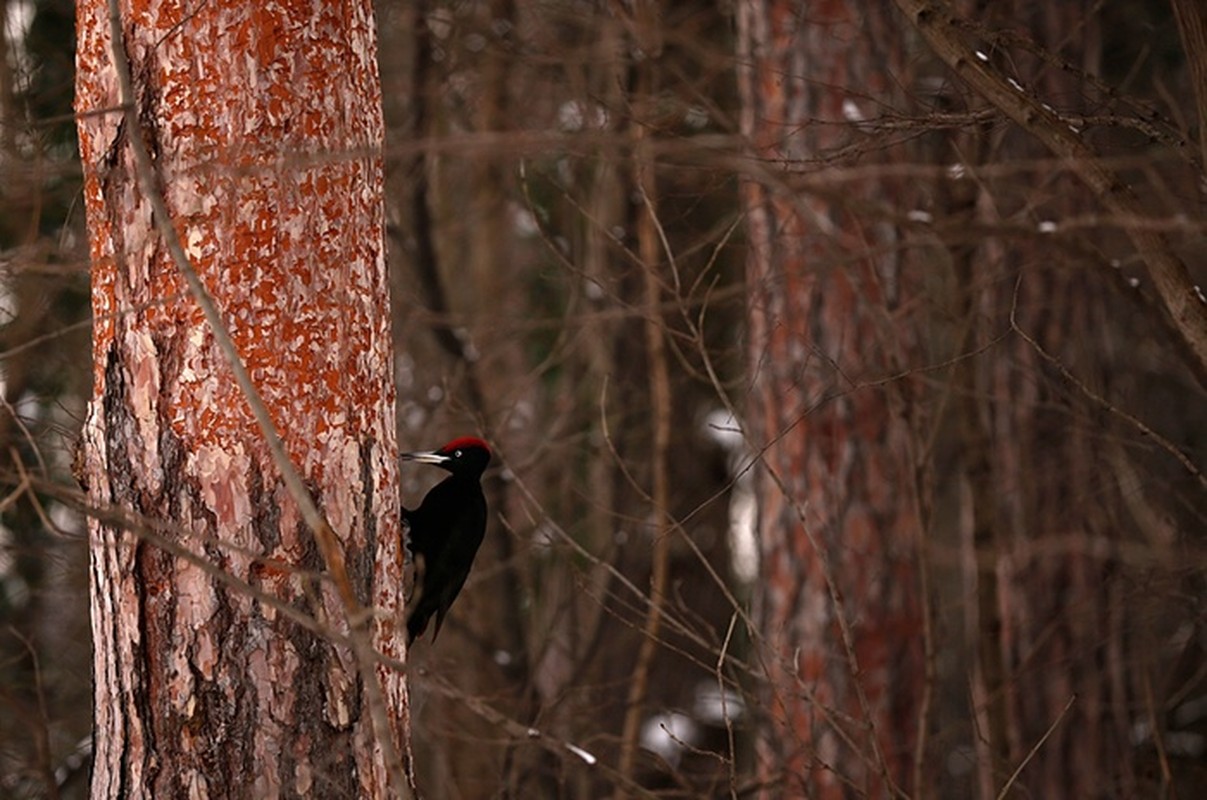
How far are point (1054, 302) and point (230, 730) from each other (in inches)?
181

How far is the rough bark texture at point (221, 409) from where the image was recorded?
2811mm

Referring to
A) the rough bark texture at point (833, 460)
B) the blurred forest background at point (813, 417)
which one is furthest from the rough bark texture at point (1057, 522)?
the rough bark texture at point (833, 460)

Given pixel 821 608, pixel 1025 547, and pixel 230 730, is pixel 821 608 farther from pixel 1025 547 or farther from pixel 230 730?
pixel 230 730

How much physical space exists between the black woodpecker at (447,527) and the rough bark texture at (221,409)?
1.29 m

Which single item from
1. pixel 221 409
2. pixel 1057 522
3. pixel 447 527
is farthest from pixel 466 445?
pixel 1057 522

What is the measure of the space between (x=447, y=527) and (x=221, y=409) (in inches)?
63.7

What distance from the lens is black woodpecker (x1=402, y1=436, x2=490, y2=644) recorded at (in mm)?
4312

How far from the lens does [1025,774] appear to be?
623cm

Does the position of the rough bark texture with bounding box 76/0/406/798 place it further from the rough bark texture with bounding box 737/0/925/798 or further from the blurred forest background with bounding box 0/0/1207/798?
the rough bark texture with bounding box 737/0/925/798

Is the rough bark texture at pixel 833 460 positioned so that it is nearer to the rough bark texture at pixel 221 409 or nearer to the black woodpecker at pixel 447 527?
the black woodpecker at pixel 447 527

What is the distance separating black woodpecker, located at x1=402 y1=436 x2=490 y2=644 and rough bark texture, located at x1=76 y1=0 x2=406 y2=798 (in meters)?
1.29

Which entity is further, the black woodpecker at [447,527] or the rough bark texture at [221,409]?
the black woodpecker at [447,527]

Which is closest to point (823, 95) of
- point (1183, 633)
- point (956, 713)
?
point (1183, 633)

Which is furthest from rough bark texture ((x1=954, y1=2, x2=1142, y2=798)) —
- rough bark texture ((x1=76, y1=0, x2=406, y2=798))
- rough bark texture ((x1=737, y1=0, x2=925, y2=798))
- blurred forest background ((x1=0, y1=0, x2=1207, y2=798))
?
rough bark texture ((x1=76, y1=0, x2=406, y2=798))
